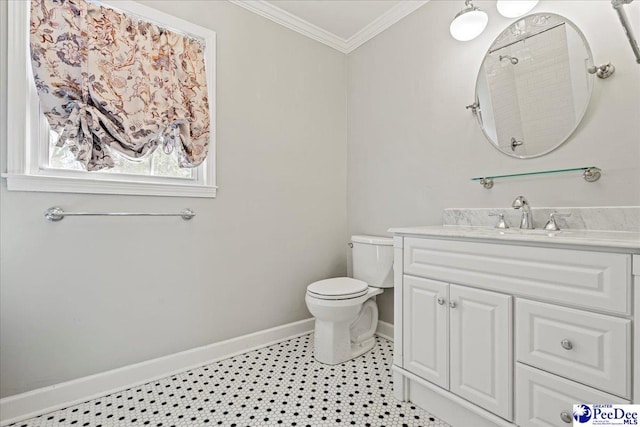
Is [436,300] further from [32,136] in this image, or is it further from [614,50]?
[32,136]

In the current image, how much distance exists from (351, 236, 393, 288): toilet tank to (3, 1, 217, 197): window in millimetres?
1095

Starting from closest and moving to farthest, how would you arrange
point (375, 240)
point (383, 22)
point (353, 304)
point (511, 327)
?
point (511, 327) → point (353, 304) → point (375, 240) → point (383, 22)

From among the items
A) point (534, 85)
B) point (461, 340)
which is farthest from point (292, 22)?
point (461, 340)

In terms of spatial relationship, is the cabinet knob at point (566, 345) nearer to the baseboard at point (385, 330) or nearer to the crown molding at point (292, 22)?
the baseboard at point (385, 330)

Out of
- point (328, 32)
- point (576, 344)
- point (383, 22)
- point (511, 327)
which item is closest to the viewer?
point (576, 344)

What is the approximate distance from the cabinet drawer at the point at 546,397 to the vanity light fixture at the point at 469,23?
161cm

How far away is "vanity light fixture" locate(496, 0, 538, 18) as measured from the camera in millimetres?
1467

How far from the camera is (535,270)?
3.49 feet

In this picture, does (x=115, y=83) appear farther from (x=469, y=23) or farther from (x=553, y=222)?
(x=553, y=222)

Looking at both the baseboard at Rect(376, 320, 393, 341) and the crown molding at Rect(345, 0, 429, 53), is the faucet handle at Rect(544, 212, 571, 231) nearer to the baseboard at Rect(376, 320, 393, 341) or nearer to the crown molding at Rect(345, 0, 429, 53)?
the baseboard at Rect(376, 320, 393, 341)

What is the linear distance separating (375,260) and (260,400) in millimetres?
1088

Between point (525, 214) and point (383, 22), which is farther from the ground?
point (383, 22)

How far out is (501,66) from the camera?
1632 millimetres

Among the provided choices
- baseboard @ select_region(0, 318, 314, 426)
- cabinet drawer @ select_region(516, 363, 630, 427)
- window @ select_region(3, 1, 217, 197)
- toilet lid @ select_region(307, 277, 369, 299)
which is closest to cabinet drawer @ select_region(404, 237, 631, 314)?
cabinet drawer @ select_region(516, 363, 630, 427)
